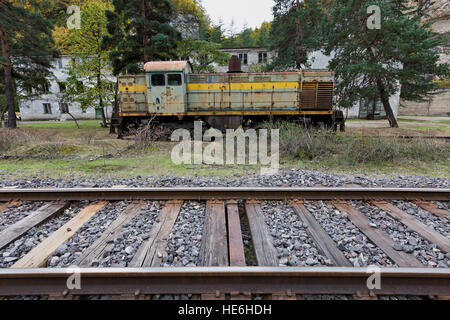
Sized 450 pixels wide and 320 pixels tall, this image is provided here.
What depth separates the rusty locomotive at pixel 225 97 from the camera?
10.7m

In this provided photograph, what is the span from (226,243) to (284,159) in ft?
16.6

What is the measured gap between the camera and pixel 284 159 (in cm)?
717

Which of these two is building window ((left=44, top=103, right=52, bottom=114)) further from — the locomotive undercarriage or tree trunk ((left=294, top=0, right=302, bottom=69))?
tree trunk ((left=294, top=0, right=302, bottom=69))

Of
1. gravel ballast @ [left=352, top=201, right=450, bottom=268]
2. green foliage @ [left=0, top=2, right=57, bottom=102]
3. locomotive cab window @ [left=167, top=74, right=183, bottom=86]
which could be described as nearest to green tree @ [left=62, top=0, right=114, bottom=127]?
green foliage @ [left=0, top=2, right=57, bottom=102]

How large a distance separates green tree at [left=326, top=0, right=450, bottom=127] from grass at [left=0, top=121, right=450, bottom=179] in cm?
684

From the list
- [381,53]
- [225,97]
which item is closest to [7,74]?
[225,97]

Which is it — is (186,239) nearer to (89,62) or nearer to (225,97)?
(225,97)

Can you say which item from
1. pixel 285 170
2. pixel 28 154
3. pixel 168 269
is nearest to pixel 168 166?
pixel 285 170

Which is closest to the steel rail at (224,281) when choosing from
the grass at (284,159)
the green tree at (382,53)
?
the grass at (284,159)

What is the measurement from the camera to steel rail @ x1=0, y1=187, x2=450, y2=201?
3.83 m

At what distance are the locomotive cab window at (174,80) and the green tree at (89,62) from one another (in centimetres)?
844

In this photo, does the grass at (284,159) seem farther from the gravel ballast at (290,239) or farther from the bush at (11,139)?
the gravel ballast at (290,239)
